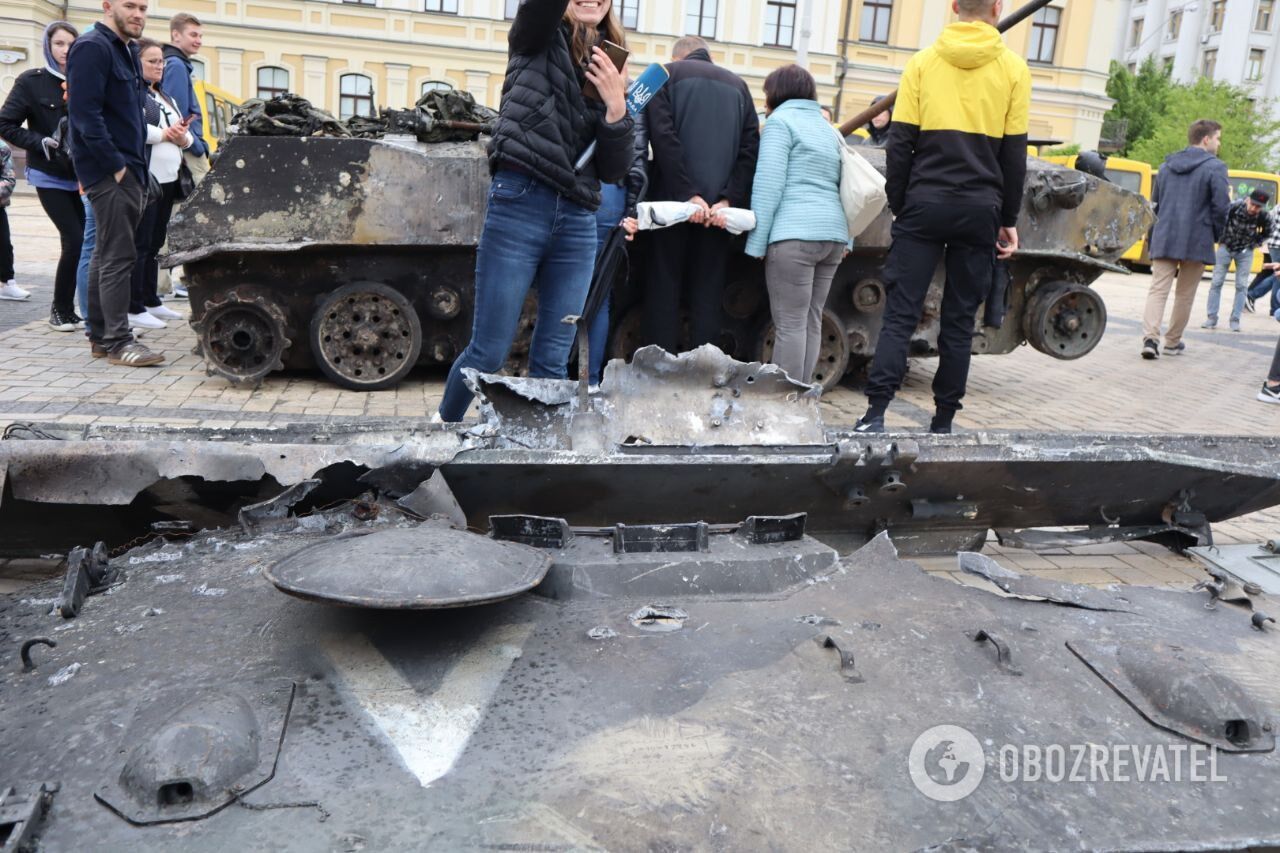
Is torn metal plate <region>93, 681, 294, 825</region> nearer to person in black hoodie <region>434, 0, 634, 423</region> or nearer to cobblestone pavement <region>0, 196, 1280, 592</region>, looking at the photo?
cobblestone pavement <region>0, 196, 1280, 592</region>

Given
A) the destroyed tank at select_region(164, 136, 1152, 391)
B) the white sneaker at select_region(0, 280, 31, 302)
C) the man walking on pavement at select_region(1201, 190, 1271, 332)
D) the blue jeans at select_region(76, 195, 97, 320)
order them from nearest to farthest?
1. the destroyed tank at select_region(164, 136, 1152, 391)
2. the blue jeans at select_region(76, 195, 97, 320)
3. the white sneaker at select_region(0, 280, 31, 302)
4. the man walking on pavement at select_region(1201, 190, 1271, 332)

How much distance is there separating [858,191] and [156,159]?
5.40 meters

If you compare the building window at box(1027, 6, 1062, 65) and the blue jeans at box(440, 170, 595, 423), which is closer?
the blue jeans at box(440, 170, 595, 423)

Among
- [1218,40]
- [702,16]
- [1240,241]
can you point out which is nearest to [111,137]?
[1240,241]

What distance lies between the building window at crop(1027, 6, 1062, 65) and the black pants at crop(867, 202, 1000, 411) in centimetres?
3291

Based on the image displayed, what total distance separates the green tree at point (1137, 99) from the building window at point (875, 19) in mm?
10446

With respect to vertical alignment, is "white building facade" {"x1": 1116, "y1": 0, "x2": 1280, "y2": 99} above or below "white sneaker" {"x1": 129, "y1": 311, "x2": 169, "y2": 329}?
above

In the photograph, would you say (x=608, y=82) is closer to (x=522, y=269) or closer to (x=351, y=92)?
(x=522, y=269)

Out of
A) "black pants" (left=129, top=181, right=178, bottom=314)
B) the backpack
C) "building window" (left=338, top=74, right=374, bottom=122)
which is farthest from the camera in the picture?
"building window" (left=338, top=74, right=374, bottom=122)

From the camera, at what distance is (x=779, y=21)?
1260 inches

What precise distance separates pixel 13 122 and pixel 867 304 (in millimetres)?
6150

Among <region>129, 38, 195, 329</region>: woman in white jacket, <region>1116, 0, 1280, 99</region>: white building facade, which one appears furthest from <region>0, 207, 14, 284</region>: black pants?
<region>1116, 0, 1280, 99</region>: white building facade

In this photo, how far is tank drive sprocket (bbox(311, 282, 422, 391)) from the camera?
6.50 meters

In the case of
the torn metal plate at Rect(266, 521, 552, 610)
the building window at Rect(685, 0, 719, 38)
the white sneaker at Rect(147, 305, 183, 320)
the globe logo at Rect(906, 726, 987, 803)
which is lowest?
the white sneaker at Rect(147, 305, 183, 320)
